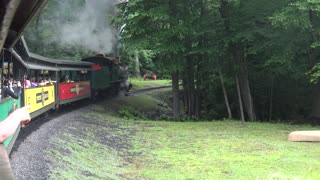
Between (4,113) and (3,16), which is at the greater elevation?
(3,16)

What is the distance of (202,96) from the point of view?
31500 mm

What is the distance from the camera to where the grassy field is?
10.4 metres

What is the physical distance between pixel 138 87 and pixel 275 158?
128 ft

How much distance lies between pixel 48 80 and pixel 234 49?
10438mm

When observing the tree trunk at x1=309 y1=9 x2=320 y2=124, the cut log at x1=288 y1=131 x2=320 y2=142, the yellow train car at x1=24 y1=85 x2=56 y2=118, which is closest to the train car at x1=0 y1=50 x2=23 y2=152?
the yellow train car at x1=24 y1=85 x2=56 y2=118

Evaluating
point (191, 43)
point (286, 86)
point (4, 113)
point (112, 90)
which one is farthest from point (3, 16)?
point (112, 90)

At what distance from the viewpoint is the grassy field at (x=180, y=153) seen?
1036 centimetres

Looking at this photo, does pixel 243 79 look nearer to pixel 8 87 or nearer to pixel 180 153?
pixel 180 153

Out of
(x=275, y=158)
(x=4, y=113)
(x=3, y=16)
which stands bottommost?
(x=275, y=158)

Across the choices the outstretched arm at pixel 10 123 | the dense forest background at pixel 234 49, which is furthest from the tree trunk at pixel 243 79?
the outstretched arm at pixel 10 123

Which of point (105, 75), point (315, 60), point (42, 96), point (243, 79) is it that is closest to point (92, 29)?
point (105, 75)

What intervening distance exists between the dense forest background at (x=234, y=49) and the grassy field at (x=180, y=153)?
14.7 feet

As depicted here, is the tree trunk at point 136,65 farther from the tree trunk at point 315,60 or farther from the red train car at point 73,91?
the tree trunk at point 315,60

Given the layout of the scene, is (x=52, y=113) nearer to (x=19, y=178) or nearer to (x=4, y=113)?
(x=4, y=113)
